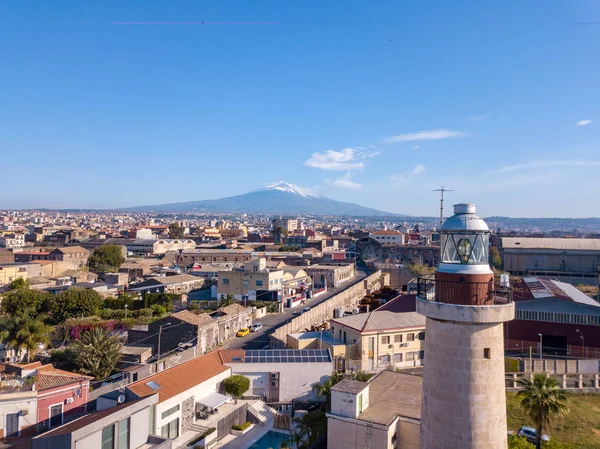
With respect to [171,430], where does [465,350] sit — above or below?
above

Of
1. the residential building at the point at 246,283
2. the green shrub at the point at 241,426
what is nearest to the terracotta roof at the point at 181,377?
the green shrub at the point at 241,426

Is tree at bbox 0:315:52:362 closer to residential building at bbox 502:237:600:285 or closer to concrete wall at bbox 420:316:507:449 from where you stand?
concrete wall at bbox 420:316:507:449

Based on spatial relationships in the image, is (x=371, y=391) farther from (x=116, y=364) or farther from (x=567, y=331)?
(x=567, y=331)

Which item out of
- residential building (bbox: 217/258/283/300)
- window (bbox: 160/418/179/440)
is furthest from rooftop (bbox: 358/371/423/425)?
residential building (bbox: 217/258/283/300)

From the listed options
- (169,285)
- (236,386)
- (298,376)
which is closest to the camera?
(236,386)

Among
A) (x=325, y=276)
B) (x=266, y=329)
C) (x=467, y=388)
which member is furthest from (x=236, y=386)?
(x=325, y=276)

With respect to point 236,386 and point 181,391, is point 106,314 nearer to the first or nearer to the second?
point 236,386

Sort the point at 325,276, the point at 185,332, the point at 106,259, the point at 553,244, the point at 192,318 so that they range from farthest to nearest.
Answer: the point at 553,244, the point at 106,259, the point at 325,276, the point at 192,318, the point at 185,332
